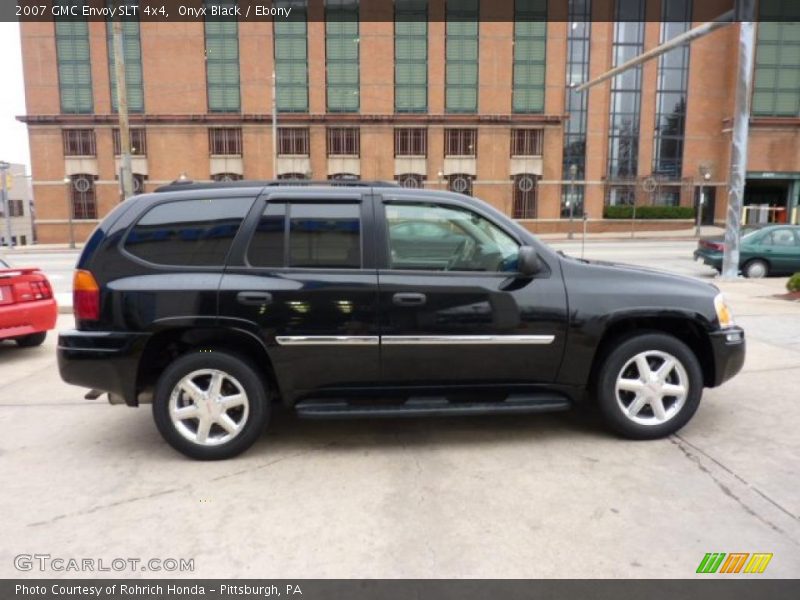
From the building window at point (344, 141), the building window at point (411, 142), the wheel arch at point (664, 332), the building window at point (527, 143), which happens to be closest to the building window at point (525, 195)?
the building window at point (527, 143)

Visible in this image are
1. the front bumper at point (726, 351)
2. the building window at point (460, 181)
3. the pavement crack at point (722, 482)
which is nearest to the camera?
the pavement crack at point (722, 482)

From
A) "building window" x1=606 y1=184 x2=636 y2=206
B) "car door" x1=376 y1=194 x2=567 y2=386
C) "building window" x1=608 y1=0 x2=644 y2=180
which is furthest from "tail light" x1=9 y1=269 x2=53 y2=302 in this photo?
"building window" x1=608 y1=0 x2=644 y2=180

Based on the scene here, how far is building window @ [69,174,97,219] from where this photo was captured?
39906 millimetres

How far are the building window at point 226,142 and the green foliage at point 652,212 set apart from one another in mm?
26131

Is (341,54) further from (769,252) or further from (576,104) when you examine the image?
(769,252)

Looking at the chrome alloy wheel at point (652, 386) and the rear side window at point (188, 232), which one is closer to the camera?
the rear side window at point (188, 232)

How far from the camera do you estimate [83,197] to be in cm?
4016

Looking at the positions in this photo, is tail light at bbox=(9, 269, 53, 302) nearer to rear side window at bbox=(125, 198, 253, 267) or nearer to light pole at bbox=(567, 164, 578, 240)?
rear side window at bbox=(125, 198, 253, 267)

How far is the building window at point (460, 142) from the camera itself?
41406 mm

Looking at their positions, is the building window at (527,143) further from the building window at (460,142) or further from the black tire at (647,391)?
the black tire at (647,391)

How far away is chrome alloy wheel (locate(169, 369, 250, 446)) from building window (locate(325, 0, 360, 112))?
3924cm

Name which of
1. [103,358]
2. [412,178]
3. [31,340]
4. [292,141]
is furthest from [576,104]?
[103,358]

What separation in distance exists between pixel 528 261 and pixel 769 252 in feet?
45.1

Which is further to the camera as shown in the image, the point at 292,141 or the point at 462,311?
the point at 292,141
